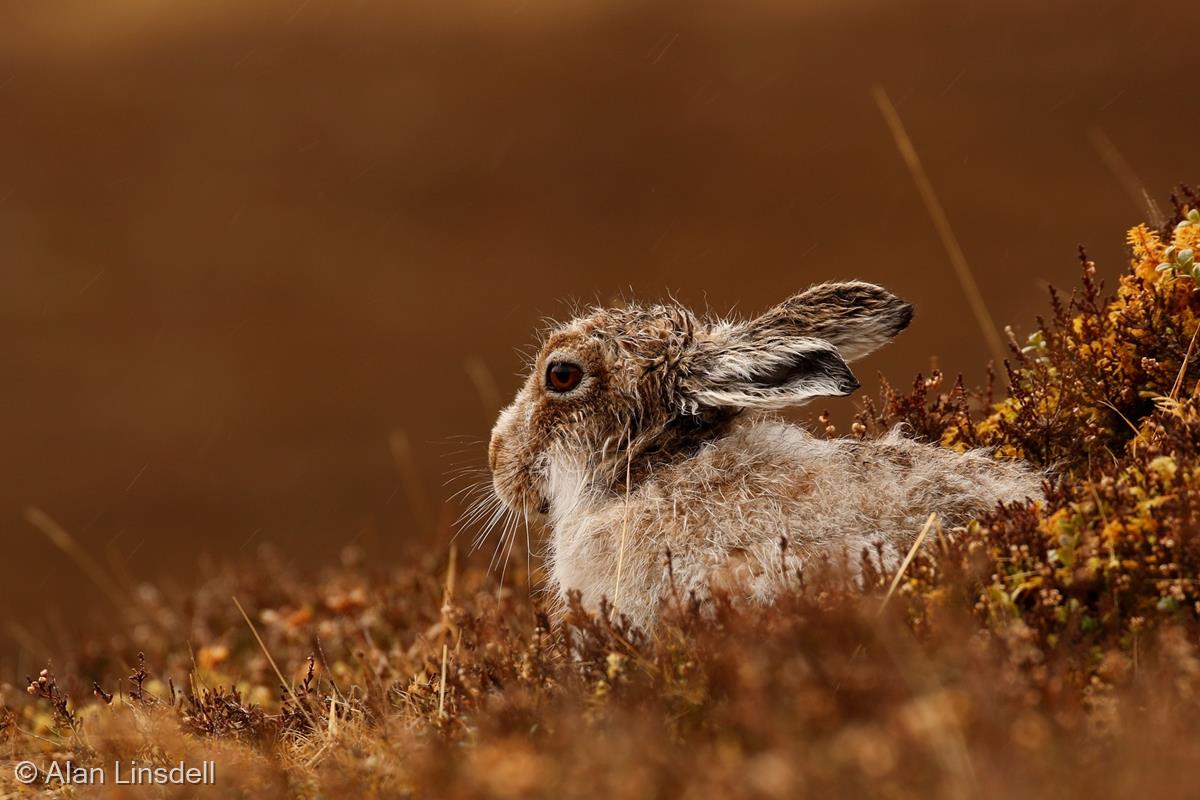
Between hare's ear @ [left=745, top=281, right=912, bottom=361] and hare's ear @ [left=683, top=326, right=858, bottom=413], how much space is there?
0.14m

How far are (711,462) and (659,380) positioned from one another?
1.80ft

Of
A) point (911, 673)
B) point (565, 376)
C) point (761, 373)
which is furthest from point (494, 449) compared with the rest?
point (911, 673)

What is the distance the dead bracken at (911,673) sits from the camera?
9.89ft

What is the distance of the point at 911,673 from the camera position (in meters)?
3.31

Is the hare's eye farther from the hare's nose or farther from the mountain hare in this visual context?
the hare's nose

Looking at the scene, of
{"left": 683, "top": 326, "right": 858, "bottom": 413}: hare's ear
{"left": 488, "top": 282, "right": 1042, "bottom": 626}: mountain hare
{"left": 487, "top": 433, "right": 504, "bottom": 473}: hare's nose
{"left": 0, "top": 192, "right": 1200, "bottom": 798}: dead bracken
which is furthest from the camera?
{"left": 487, "top": 433, "right": 504, "bottom": 473}: hare's nose

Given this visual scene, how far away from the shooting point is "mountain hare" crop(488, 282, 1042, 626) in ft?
16.5

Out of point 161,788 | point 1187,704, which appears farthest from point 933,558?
point 161,788

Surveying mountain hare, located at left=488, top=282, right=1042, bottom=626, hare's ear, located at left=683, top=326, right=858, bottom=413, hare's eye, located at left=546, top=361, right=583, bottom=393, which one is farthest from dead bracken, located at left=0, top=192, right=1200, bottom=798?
hare's eye, located at left=546, top=361, right=583, bottom=393

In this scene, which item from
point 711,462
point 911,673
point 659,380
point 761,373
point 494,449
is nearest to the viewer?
point 911,673

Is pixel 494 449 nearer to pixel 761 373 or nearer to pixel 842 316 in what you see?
pixel 761 373

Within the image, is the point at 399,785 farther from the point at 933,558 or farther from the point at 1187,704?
the point at 1187,704

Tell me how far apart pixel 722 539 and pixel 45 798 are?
116 inches

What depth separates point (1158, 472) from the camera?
14.7 feet
